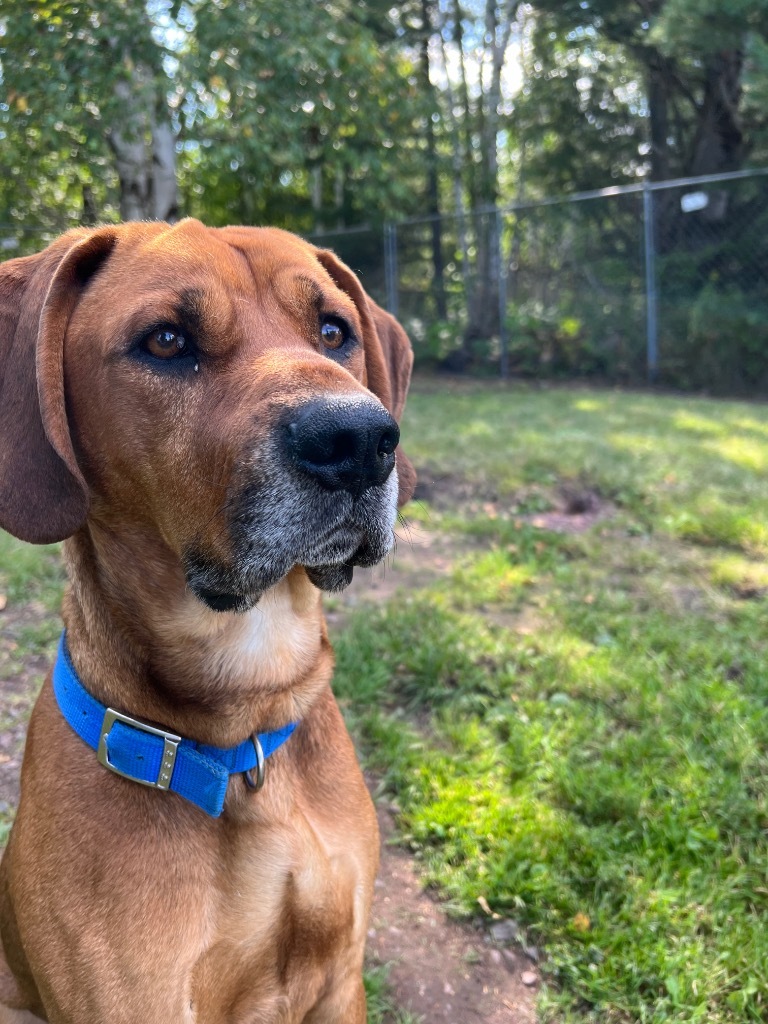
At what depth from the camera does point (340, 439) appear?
156cm

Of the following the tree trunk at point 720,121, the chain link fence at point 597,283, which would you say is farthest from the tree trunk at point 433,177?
the tree trunk at point 720,121

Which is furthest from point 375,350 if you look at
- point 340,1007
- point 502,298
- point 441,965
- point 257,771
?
point 502,298

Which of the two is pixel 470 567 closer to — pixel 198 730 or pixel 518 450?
pixel 518 450

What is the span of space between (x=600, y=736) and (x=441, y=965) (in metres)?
1.17

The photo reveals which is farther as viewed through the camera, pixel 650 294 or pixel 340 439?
pixel 650 294

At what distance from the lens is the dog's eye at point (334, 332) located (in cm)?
216

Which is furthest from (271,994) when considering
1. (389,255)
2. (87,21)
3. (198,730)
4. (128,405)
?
(389,255)

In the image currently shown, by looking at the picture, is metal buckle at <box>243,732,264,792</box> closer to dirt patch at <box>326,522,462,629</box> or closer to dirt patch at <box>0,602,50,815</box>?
dirt patch at <box>0,602,50,815</box>

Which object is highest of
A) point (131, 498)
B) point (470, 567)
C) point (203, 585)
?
point (131, 498)

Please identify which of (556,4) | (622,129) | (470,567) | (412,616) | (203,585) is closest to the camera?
(203,585)

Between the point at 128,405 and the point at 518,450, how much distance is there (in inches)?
225

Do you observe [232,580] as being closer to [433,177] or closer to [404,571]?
[404,571]

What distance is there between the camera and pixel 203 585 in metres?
1.76

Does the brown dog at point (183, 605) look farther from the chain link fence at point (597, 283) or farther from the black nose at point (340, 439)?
the chain link fence at point (597, 283)
